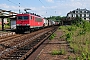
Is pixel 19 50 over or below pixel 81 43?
below

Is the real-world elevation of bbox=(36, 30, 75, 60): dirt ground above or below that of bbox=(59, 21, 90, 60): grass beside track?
below

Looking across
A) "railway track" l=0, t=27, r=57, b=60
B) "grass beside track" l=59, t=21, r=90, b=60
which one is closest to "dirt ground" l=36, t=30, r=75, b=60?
"grass beside track" l=59, t=21, r=90, b=60

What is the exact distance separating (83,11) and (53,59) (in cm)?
10460

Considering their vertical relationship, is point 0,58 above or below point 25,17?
below

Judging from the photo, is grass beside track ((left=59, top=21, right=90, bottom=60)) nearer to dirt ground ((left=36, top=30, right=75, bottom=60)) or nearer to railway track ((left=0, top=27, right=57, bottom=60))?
dirt ground ((left=36, top=30, right=75, bottom=60))

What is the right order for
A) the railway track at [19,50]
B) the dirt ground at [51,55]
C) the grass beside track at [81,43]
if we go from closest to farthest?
the grass beside track at [81,43] < the dirt ground at [51,55] < the railway track at [19,50]

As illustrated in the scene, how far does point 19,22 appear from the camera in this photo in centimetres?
3056

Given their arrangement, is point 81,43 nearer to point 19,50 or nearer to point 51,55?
point 19,50

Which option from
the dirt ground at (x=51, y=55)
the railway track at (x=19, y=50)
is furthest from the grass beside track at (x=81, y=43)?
the railway track at (x=19, y=50)

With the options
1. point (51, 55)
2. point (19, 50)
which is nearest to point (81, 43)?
point (19, 50)

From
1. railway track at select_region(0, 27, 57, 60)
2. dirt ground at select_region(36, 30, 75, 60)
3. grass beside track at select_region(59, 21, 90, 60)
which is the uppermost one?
grass beside track at select_region(59, 21, 90, 60)

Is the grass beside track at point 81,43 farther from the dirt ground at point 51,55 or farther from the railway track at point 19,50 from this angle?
the railway track at point 19,50

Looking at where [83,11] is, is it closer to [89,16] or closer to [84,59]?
[89,16]

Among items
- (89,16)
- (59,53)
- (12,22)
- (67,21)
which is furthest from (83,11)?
(59,53)
